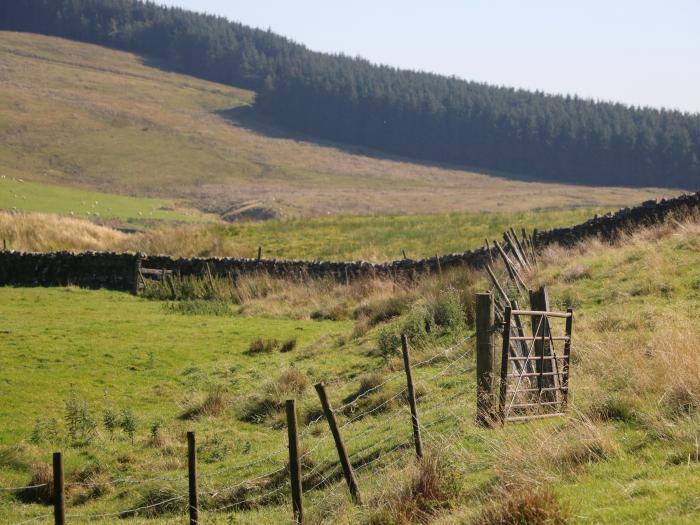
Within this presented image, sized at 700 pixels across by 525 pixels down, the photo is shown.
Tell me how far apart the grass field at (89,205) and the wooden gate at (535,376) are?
194 ft

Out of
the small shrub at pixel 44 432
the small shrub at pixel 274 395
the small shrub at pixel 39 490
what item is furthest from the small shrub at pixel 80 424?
the small shrub at pixel 274 395

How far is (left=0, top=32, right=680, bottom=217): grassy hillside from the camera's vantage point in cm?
10269

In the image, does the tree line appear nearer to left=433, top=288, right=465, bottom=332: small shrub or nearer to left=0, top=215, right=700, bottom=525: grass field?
left=0, top=215, right=700, bottom=525: grass field

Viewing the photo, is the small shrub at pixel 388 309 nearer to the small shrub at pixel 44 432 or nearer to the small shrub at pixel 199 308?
the small shrub at pixel 199 308

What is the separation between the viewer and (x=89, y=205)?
7894cm

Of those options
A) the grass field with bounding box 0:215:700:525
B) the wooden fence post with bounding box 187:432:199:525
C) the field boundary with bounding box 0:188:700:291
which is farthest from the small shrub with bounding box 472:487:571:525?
the field boundary with bounding box 0:188:700:291

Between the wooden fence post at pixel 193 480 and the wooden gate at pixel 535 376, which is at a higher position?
the wooden gate at pixel 535 376

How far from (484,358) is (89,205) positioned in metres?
71.7

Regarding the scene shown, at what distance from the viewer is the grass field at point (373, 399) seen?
356 inches

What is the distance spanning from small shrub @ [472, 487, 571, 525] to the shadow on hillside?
141034mm

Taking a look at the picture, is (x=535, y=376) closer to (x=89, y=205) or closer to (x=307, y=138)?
(x=89, y=205)

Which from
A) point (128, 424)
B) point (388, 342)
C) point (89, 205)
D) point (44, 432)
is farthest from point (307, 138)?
point (44, 432)

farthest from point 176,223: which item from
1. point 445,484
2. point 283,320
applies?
point 445,484

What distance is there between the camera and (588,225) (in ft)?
98.7
